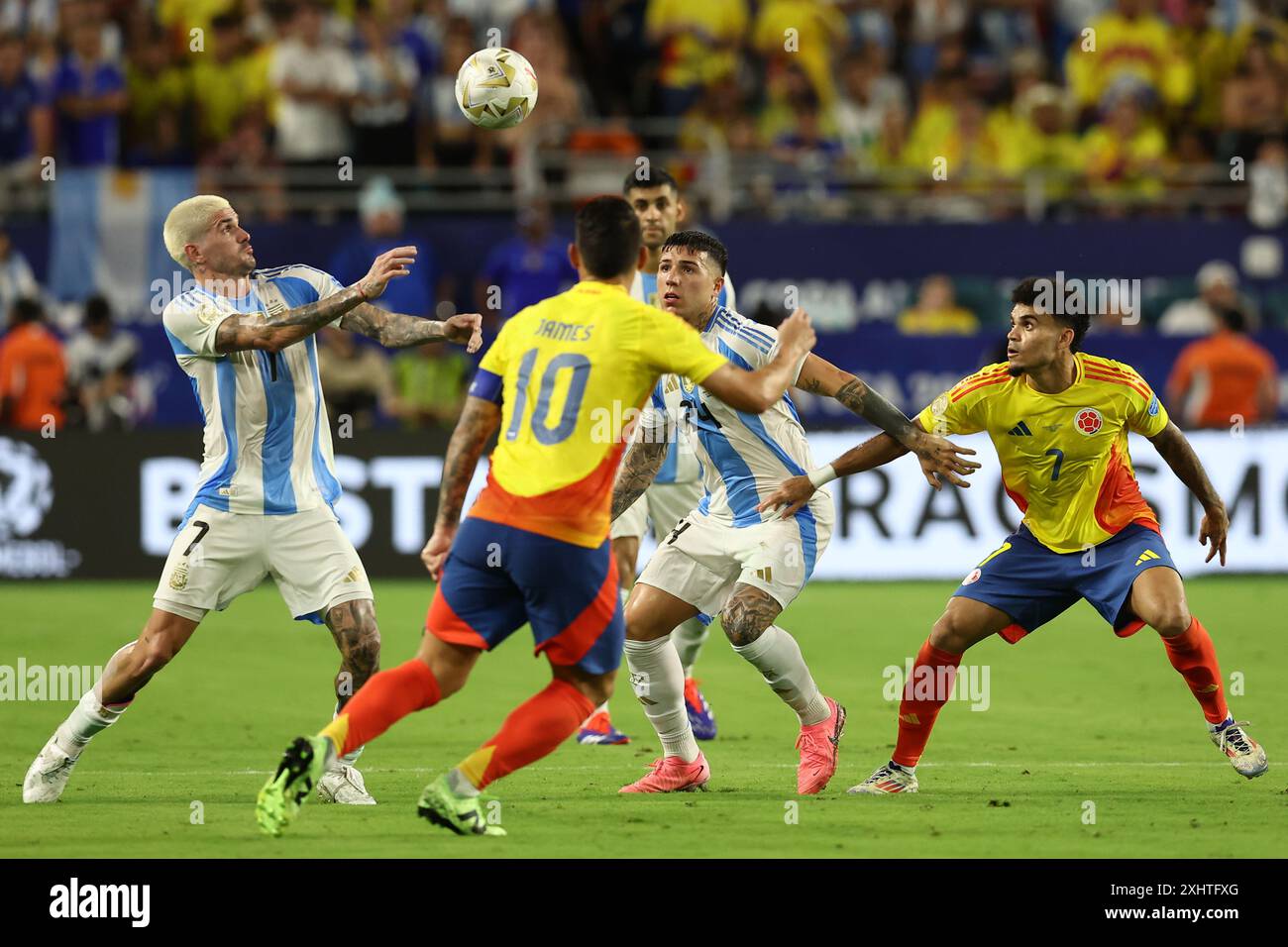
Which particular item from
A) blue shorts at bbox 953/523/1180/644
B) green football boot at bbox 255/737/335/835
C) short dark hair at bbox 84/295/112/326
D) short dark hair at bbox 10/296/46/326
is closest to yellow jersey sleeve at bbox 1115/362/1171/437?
blue shorts at bbox 953/523/1180/644

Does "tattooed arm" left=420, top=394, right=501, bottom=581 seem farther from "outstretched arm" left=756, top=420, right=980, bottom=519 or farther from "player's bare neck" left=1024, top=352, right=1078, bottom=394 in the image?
"player's bare neck" left=1024, top=352, right=1078, bottom=394

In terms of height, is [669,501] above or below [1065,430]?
below

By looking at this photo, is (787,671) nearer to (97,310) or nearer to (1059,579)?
(1059,579)

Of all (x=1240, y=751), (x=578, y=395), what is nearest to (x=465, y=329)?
(x=578, y=395)

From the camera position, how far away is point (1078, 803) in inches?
321

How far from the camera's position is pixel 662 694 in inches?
341

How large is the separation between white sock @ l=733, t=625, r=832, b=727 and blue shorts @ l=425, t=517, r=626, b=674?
63.2 inches

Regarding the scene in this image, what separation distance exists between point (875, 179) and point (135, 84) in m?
7.68

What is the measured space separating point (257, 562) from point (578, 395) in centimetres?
211

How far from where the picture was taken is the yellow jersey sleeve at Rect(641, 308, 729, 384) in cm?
696

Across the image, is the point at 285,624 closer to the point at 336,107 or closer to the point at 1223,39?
the point at 336,107

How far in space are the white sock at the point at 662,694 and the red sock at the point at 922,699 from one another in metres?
0.93

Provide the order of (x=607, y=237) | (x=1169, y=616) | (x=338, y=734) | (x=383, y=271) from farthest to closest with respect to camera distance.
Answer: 1. (x=1169, y=616)
2. (x=383, y=271)
3. (x=607, y=237)
4. (x=338, y=734)
